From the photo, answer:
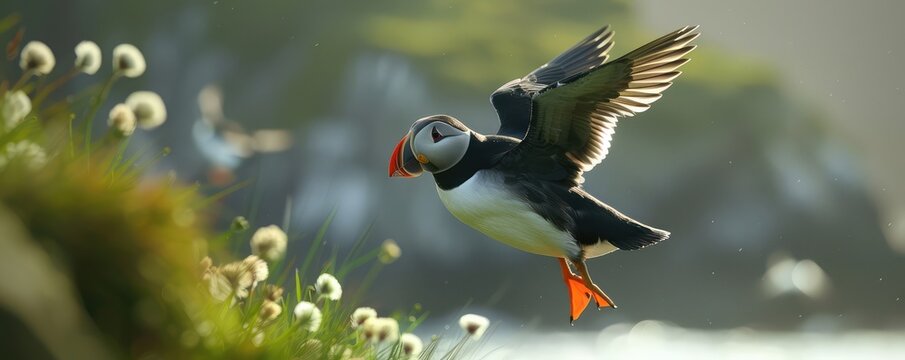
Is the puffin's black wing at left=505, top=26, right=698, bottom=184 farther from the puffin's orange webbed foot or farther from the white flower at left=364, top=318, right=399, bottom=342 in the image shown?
the white flower at left=364, top=318, right=399, bottom=342

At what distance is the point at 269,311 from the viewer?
1836 millimetres

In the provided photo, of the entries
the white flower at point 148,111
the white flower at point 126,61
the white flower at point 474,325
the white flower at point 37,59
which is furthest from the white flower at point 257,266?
the white flower at point 474,325

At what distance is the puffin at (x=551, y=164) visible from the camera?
289cm

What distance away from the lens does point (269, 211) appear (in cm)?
746

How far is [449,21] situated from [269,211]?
2956 millimetres

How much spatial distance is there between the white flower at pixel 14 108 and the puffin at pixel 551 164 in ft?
5.15

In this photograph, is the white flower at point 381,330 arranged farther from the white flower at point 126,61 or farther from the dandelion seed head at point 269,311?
the white flower at point 126,61

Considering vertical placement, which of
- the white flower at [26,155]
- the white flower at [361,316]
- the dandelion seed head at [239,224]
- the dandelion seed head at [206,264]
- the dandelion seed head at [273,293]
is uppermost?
the white flower at [26,155]

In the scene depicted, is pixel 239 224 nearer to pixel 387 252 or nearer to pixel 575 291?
pixel 387 252

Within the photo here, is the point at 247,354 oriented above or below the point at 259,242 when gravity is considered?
below

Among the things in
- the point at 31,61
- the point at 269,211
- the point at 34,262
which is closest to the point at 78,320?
the point at 34,262

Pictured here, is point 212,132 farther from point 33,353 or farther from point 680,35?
point 33,353

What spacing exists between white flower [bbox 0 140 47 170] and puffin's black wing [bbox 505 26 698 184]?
1679 millimetres

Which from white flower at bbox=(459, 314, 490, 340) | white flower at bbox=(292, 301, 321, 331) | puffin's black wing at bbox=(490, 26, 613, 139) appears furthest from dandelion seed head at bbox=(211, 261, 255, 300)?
puffin's black wing at bbox=(490, 26, 613, 139)
